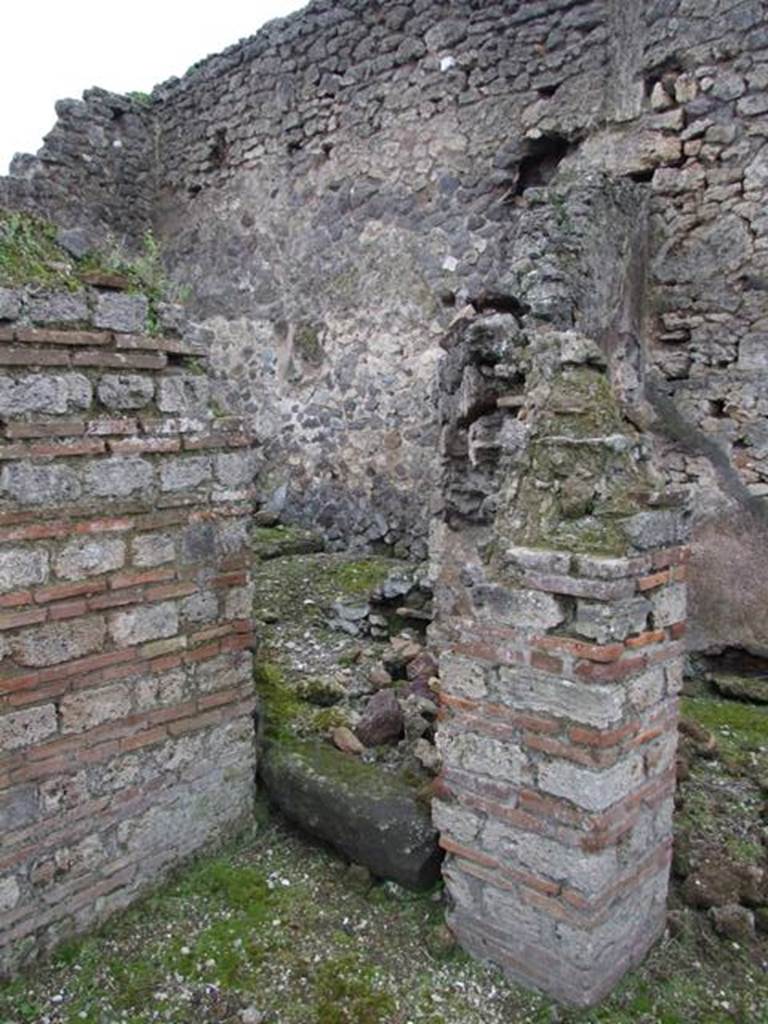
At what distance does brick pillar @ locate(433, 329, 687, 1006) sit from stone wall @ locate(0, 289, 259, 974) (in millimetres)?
1081

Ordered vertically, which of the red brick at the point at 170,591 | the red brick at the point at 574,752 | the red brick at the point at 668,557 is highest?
the red brick at the point at 668,557

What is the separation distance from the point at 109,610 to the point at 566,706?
5.50ft

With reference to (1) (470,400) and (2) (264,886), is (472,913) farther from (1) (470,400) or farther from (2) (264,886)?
(1) (470,400)

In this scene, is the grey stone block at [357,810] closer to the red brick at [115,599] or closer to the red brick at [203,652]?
the red brick at [203,652]

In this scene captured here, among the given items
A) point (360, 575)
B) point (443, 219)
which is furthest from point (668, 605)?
point (443, 219)

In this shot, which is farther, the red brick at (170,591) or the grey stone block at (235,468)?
the grey stone block at (235,468)

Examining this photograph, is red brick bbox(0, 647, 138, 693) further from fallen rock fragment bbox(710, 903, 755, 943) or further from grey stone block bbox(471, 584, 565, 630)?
fallen rock fragment bbox(710, 903, 755, 943)

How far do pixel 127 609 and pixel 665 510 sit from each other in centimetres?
197

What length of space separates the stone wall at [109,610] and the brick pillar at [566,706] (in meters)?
1.08

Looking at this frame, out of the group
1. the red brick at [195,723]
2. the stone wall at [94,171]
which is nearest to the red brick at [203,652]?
the red brick at [195,723]

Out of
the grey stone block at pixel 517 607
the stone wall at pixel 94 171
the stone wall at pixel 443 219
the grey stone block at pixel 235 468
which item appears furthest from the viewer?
the stone wall at pixel 94 171

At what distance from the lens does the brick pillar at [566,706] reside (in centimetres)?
258

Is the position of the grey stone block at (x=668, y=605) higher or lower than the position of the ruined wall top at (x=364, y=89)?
lower

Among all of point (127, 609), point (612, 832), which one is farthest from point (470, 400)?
point (612, 832)
